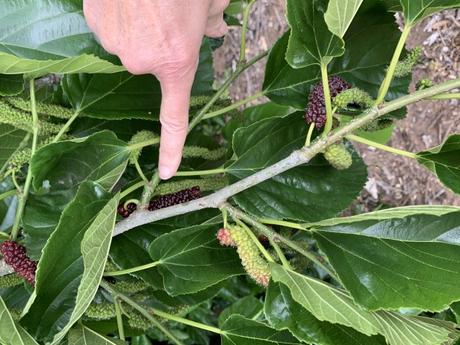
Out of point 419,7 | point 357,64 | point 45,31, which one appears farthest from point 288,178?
point 45,31

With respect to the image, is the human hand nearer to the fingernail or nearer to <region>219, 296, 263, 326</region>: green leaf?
the fingernail

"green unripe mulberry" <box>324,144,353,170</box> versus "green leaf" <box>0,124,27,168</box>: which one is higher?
"green unripe mulberry" <box>324,144,353,170</box>

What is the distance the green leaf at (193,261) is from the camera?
0.83 meters

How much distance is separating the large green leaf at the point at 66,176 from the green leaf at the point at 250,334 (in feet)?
0.86

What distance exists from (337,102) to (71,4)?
1.26 feet

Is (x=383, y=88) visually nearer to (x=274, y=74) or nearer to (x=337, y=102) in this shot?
(x=337, y=102)

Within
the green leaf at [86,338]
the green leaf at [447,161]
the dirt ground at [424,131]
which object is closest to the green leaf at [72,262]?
the green leaf at [86,338]

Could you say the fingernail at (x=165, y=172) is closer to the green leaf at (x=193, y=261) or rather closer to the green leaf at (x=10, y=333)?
the green leaf at (x=193, y=261)

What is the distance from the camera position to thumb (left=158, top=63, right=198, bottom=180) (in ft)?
2.30

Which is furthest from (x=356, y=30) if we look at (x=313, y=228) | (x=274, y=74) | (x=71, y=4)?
(x=71, y=4)

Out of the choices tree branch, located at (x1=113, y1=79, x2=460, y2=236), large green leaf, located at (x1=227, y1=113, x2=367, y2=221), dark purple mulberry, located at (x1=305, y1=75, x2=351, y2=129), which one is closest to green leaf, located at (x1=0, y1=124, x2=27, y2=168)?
tree branch, located at (x1=113, y1=79, x2=460, y2=236)

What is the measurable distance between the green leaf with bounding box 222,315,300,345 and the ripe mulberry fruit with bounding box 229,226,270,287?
0.09m

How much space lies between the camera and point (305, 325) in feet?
2.24

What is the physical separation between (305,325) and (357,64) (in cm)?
38
